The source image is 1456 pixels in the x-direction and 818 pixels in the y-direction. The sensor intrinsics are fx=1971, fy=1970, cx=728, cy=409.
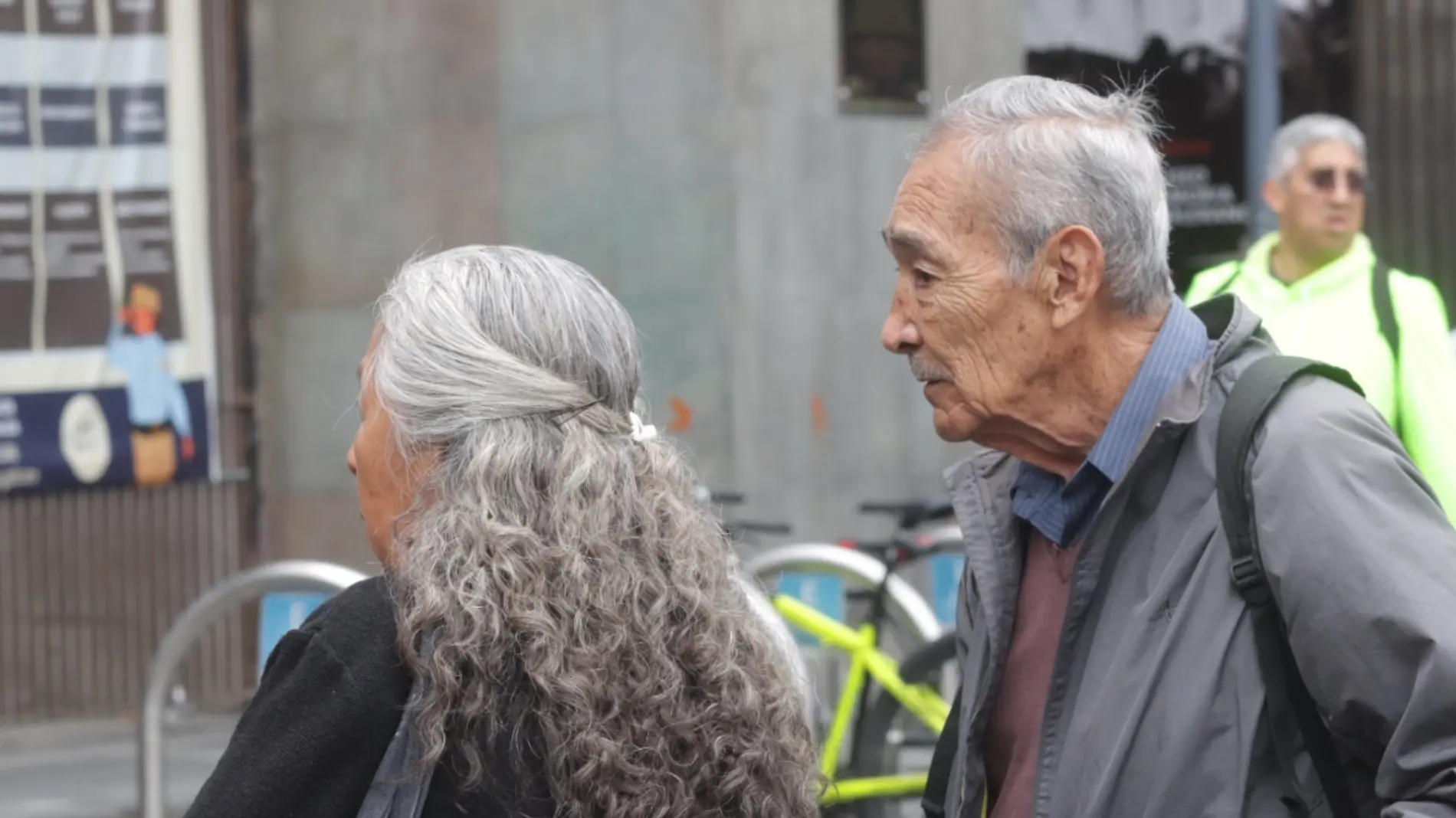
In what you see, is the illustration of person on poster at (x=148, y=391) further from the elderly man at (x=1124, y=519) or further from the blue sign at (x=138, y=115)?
the elderly man at (x=1124, y=519)

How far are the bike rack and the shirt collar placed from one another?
128 inches

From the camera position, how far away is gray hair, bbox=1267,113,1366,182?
5422mm

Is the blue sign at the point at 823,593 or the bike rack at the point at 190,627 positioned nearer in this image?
the bike rack at the point at 190,627

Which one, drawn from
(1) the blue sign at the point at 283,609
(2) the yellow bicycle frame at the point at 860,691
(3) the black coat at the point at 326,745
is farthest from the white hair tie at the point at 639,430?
(2) the yellow bicycle frame at the point at 860,691

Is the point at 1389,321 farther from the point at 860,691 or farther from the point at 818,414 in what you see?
the point at 818,414

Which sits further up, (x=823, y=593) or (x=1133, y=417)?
(x=1133, y=417)

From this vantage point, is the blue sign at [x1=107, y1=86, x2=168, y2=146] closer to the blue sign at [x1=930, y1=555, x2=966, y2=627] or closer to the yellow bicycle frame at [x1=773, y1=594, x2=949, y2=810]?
the yellow bicycle frame at [x1=773, y1=594, x2=949, y2=810]

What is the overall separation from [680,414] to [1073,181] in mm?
6024

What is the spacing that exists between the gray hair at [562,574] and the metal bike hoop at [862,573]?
12.5 ft

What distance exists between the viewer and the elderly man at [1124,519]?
2096 millimetres

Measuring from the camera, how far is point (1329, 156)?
5379 millimetres

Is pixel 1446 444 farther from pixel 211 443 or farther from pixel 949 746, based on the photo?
pixel 211 443

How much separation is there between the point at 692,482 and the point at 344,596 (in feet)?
1.34

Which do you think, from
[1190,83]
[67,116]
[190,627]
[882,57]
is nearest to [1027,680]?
[190,627]
